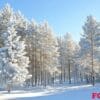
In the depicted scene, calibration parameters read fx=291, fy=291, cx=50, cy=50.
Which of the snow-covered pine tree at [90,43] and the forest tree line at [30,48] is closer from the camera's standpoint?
the forest tree line at [30,48]

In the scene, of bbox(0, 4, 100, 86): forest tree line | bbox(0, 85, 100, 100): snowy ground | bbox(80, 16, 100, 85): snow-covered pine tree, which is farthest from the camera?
bbox(80, 16, 100, 85): snow-covered pine tree

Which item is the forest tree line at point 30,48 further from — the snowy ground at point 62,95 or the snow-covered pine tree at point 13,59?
the snowy ground at point 62,95

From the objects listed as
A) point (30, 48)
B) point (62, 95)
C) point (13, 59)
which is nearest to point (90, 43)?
point (30, 48)

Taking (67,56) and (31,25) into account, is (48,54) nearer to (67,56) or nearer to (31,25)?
(31,25)

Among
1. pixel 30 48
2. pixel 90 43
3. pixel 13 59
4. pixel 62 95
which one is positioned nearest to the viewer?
pixel 62 95

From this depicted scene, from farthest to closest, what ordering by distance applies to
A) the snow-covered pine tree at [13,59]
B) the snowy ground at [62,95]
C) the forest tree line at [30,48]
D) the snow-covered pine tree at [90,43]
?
1. the snow-covered pine tree at [90,43]
2. the forest tree line at [30,48]
3. the snow-covered pine tree at [13,59]
4. the snowy ground at [62,95]

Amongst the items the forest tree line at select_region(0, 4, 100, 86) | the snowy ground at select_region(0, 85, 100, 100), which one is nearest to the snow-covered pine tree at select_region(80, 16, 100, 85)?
the forest tree line at select_region(0, 4, 100, 86)

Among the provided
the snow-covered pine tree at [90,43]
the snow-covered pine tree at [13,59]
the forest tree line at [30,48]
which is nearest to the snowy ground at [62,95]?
the snow-covered pine tree at [13,59]

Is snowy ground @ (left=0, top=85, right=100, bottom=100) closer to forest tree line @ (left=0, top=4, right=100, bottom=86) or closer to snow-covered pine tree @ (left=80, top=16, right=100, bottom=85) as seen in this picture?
forest tree line @ (left=0, top=4, right=100, bottom=86)

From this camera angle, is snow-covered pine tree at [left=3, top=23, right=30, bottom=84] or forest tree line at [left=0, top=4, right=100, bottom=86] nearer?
snow-covered pine tree at [left=3, top=23, right=30, bottom=84]

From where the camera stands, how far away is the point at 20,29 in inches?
2242

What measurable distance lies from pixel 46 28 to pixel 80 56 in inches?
390

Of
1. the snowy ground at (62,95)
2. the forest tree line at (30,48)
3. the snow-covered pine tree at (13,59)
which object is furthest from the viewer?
the forest tree line at (30,48)

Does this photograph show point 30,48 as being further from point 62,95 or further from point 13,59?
point 62,95
